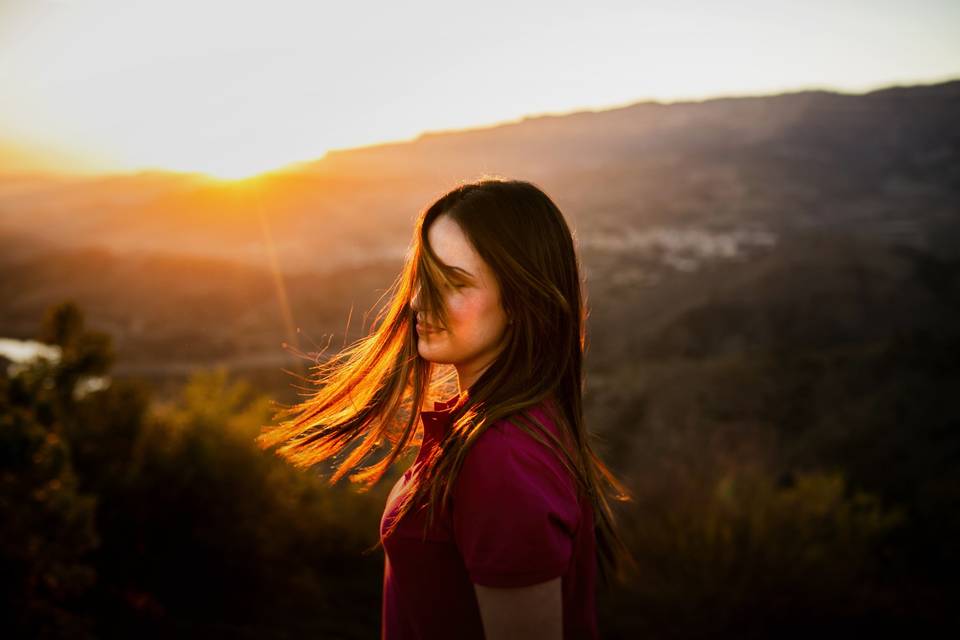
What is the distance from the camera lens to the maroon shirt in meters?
0.97

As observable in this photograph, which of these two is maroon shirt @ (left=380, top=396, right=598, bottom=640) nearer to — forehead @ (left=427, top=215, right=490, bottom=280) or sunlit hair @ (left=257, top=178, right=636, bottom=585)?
sunlit hair @ (left=257, top=178, right=636, bottom=585)

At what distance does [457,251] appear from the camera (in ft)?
4.29

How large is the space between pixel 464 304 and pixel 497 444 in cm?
33

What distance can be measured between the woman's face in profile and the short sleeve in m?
0.27

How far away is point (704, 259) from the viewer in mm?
31250

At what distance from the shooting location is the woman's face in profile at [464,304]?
130cm

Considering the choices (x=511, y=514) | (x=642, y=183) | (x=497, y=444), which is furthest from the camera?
(x=642, y=183)

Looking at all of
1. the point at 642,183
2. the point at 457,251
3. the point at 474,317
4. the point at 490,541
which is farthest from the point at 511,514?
the point at 642,183

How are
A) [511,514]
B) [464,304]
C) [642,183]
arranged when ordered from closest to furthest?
[511,514]
[464,304]
[642,183]

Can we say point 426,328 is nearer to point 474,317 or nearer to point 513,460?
point 474,317

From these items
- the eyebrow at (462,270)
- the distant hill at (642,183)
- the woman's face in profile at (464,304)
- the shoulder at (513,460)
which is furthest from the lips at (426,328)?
the distant hill at (642,183)

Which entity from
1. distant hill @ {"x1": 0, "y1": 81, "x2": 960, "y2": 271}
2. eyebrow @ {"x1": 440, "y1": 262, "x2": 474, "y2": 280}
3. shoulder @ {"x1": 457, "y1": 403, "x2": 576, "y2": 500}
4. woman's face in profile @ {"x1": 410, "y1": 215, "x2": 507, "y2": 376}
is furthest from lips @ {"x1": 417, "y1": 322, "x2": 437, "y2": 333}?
distant hill @ {"x1": 0, "y1": 81, "x2": 960, "y2": 271}

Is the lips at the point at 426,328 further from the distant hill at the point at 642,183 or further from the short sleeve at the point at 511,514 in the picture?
the distant hill at the point at 642,183

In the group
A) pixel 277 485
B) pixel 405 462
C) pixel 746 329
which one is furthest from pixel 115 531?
pixel 746 329
